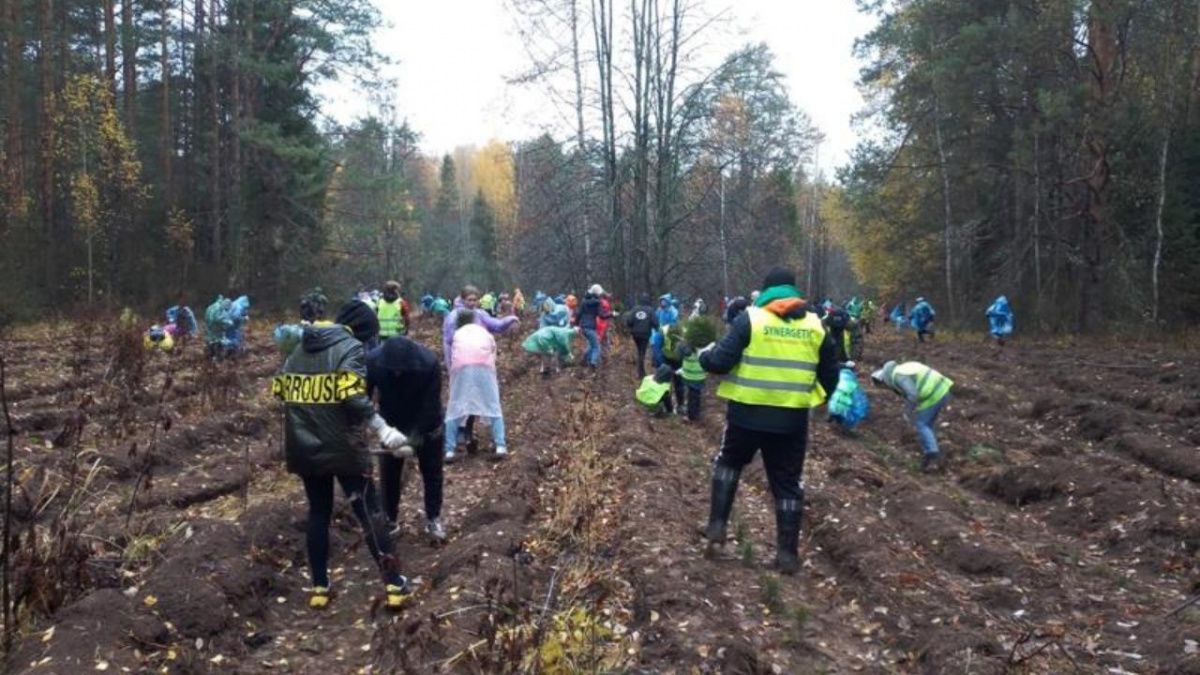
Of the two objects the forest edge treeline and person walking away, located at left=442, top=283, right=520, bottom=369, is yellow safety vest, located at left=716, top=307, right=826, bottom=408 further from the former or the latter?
the forest edge treeline

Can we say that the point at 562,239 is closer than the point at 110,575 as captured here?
No

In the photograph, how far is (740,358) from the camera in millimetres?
5965

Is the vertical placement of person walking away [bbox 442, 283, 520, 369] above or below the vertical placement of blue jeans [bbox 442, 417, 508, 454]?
above

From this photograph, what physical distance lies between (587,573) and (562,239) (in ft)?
67.2

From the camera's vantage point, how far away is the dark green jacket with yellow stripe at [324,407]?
5.24m

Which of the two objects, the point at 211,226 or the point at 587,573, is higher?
the point at 211,226

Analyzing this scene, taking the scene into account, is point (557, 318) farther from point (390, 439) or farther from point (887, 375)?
point (390, 439)

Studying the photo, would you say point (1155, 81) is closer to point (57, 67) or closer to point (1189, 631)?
point (1189, 631)

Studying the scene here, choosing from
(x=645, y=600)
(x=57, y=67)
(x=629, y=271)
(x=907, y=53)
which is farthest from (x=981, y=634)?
(x=57, y=67)

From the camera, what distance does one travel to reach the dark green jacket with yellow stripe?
5242 mm

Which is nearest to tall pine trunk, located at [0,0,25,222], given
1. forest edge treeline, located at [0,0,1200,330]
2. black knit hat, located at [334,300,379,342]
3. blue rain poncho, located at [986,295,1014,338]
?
forest edge treeline, located at [0,0,1200,330]

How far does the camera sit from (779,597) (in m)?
5.66

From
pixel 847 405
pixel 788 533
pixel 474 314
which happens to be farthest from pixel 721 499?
pixel 847 405

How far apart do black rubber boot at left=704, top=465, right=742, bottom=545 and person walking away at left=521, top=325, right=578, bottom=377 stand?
10872 mm
